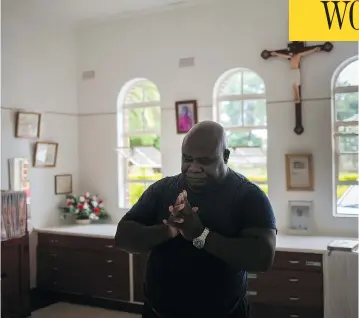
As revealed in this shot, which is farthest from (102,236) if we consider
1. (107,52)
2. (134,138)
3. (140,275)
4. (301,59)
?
(301,59)

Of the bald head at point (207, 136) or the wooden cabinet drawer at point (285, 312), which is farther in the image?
the wooden cabinet drawer at point (285, 312)

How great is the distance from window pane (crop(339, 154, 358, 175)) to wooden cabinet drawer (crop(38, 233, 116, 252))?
7.19 feet

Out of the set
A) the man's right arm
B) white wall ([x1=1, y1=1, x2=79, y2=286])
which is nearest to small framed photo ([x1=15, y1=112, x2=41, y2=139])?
white wall ([x1=1, y1=1, x2=79, y2=286])

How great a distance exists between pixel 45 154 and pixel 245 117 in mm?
2148

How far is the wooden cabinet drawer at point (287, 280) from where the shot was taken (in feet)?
12.3

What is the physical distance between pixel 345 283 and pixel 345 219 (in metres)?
0.78

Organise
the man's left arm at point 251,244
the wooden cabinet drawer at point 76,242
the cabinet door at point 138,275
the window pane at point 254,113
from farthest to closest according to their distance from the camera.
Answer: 1. the window pane at point 254,113
2. the wooden cabinet drawer at point 76,242
3. the cabinet door at point 138,275
4. the man's left arm at point 251,244

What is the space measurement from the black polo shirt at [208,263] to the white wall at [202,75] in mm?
2982

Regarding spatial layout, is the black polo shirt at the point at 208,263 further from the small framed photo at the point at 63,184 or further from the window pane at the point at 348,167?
the small framed photo at the point at 63,184

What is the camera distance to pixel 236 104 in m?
4.85

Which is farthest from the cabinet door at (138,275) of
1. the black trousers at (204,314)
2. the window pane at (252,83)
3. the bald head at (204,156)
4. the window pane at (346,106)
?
the bald head at (204,156)

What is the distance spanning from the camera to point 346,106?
4.34m

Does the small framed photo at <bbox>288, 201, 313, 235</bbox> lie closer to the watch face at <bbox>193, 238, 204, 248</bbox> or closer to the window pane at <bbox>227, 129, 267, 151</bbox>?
the window pane at <bbox>227, 129, 267, 151</bbox>

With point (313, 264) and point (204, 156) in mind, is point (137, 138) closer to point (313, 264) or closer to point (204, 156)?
point (313, 264)
